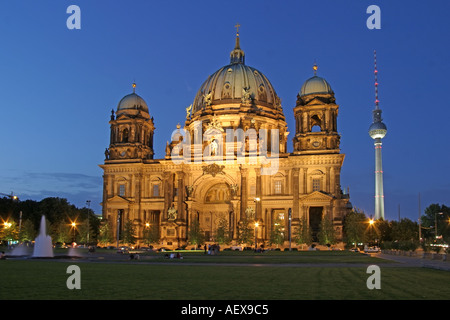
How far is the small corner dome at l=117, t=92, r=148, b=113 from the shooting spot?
112 metres

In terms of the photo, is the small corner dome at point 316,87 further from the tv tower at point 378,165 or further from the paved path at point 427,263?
the tv tower at point 378,165

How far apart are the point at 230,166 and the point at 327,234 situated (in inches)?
898

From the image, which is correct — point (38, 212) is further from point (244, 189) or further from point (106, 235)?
point (244, 189)

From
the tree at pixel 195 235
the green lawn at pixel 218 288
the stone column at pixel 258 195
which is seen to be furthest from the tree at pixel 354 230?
the green lawn at pixel 218 288

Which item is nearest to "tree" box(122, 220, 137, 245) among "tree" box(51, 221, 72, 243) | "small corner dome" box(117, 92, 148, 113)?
"tree" box(51, 221, 72, 243)

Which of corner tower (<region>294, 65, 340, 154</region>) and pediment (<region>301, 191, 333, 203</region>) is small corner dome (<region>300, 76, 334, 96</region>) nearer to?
corner tower (<region>294, 65, 340, 154</region>)

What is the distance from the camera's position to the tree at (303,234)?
87000 millimetres

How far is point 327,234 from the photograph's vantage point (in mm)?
86875

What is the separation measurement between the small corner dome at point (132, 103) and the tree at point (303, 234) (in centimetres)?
4486

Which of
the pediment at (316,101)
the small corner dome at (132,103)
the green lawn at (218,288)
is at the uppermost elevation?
the small corner dome at (132,103)

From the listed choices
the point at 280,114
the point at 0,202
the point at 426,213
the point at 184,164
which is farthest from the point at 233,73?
the point at 426,213

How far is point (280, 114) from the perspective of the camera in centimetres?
11800

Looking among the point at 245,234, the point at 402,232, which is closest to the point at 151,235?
the point at 245,234

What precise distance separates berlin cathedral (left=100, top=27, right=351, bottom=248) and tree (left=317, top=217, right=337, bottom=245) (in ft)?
5.40
